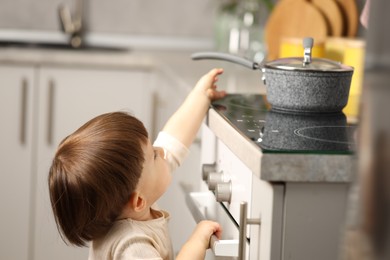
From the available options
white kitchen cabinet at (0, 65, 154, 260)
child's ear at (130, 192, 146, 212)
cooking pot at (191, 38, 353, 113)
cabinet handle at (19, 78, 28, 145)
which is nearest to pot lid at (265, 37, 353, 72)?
cooking pot at (191, 38, 353, 113)

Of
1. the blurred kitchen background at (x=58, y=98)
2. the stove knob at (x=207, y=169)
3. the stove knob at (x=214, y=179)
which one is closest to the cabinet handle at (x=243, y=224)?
the stove knob at (x=214, y=179)

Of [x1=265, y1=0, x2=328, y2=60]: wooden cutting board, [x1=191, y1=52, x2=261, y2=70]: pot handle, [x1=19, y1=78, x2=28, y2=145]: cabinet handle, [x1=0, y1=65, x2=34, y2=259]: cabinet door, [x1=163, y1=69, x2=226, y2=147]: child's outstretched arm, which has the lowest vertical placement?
[x1=0, y1=65, x2=34, y2=259]: cabinet door

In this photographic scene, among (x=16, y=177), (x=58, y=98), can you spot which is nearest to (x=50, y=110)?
(x=58, y=98)

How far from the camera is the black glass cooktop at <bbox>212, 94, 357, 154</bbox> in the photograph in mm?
1155

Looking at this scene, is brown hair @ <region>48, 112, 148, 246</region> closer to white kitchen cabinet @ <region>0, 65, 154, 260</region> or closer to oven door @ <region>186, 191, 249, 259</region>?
oven door @ <region>186, 191, 249, 259</region>

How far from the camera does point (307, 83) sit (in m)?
1.45

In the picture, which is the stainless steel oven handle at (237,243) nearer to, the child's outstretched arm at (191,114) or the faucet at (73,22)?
the child's outstretched arm at (191,114)

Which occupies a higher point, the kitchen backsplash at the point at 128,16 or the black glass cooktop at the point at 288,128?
the kitchen backsplash at the point at 128,16

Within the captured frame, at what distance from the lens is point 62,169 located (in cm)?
131

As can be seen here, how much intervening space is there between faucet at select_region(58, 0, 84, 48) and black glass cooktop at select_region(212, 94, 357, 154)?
6.30 ft

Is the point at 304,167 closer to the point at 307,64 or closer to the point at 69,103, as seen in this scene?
the point at 307,64

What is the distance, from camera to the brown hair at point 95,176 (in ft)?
4.24

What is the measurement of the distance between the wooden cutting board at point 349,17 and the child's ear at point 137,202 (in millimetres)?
1514

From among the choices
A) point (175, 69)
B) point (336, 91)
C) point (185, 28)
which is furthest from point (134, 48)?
point (336, 91)
